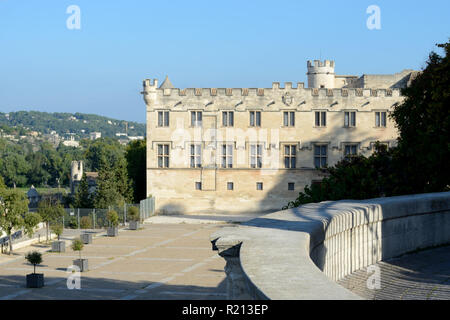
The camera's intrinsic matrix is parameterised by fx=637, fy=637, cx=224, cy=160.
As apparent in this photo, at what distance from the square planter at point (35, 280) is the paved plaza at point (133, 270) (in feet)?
0.82

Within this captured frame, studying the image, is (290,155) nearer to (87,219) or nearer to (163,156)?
(163,156)

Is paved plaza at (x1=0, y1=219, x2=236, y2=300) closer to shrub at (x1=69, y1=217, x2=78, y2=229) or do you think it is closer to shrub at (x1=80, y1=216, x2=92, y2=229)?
shrub at (x1=80, y1=216, x2=92, y2=229)

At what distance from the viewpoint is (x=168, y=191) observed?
48000mm

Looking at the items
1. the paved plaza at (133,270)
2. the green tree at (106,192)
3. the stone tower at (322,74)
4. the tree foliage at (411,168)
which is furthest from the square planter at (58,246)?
the stone tower at (322,74)

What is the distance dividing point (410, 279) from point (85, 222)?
36.4 m

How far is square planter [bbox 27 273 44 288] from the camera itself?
22250 millimetres

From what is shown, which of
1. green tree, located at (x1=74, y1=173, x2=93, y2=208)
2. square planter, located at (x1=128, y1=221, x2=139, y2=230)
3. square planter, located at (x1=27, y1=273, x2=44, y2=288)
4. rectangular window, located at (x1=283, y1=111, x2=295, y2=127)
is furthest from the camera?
green tree, located at (x1=74, y1=173, x2=93, y2=208)

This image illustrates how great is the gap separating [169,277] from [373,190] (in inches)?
363

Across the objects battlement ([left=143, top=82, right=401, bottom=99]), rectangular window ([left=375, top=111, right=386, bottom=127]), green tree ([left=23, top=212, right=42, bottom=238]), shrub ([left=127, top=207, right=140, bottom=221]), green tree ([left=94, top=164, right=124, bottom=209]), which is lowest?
shrub ([left=127, top=207, right=140, bottom=221])

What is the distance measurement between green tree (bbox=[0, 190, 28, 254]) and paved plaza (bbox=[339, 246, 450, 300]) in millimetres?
25793

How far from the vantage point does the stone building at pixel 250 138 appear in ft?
155

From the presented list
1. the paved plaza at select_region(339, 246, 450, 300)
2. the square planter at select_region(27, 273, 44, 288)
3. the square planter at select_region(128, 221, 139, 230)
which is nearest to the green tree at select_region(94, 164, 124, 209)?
the square planter at select_region(128, 221, 139, 230)

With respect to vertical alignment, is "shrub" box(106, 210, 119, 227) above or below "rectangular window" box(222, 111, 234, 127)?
below
